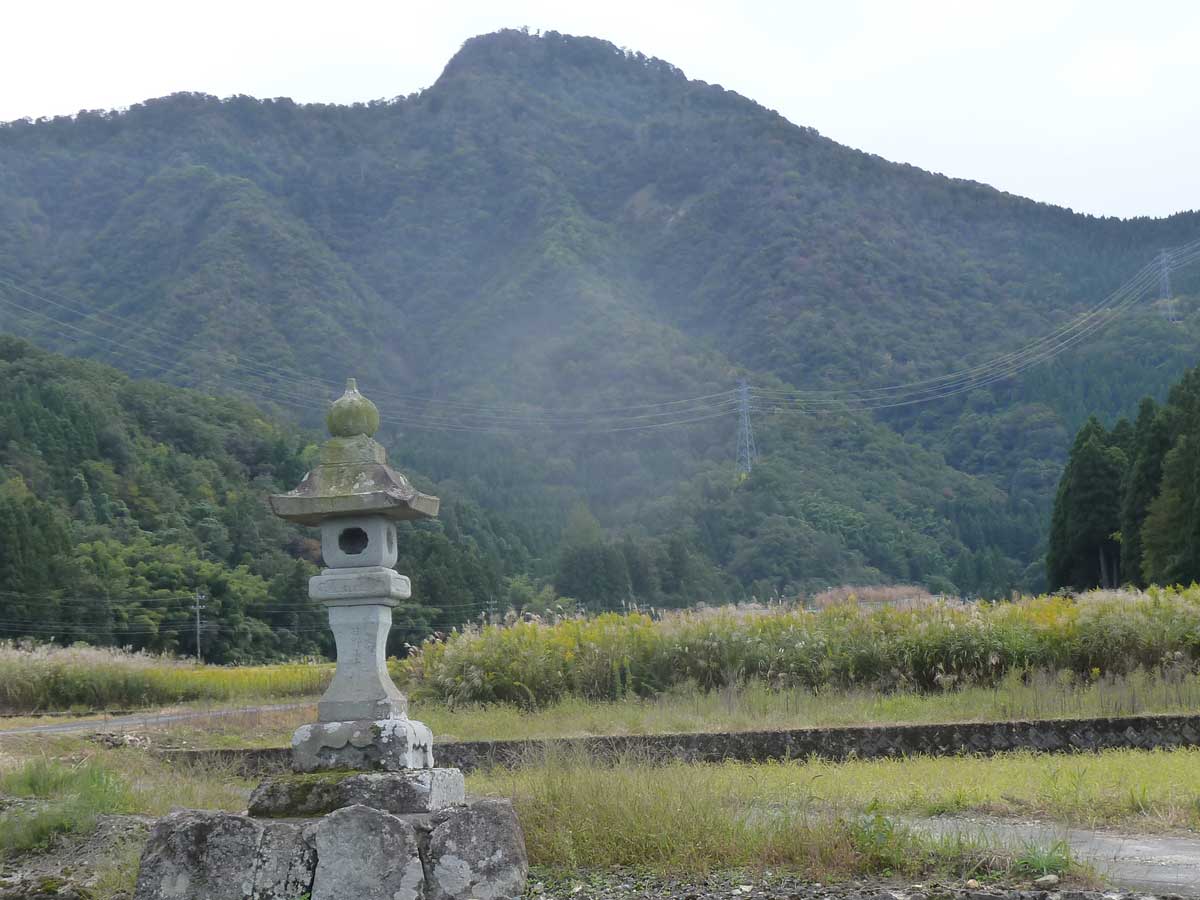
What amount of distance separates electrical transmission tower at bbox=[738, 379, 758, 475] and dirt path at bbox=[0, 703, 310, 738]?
56.4m

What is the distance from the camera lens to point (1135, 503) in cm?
3925

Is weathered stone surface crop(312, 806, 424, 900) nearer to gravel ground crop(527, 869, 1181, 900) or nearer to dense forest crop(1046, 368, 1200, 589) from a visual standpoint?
gravel ground crop(527, 869, 1181, 900)

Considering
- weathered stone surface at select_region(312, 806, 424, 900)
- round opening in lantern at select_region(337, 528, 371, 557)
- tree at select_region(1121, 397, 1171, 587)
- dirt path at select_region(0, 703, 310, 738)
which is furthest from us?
tree at select_region(1121, 397, 1171, 587)

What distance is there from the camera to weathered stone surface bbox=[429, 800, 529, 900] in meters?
6.55

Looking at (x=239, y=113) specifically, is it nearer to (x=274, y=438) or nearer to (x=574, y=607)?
(x=274, y=438)

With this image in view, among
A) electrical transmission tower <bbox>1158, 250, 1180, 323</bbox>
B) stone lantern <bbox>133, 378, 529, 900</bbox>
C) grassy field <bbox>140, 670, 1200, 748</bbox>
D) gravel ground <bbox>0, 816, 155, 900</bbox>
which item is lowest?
grassy field <bbox>140, 670, 1200, 748</bbox>

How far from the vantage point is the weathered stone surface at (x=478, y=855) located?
6551mm

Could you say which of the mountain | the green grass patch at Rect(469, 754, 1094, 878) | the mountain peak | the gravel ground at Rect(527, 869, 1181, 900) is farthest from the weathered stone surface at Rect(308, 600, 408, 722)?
the mountain peak

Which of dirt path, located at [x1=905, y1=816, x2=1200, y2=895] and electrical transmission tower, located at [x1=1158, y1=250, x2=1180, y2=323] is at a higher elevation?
electrical transmission tower, located at [x1=1158, y1=250, x2=1180, y2=323]

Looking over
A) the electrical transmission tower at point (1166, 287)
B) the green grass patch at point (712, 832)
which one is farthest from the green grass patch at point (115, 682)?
the electrical transmission tower at point (1166, 287)

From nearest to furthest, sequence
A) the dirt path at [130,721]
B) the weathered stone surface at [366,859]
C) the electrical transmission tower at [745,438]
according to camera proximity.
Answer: the weathered stone surface at [366,859] < the dirt path at [130,721] < the electrical transmission tower at [745,438]

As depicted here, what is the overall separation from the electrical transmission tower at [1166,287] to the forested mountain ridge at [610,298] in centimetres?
122

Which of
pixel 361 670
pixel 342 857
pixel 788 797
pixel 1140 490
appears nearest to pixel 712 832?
pixel 788 797

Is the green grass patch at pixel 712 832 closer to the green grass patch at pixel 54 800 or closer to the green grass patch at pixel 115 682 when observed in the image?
the green grass patch at pixel 54 800
